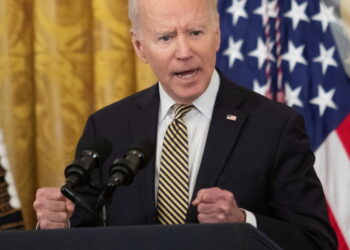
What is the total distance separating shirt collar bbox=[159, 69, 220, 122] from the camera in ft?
8.11

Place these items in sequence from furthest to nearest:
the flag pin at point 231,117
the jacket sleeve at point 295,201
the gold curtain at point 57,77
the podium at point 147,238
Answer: the gold curtain at point 57,77 → the flag pin at point 231,117 → the jacket sleeve at point 295,201 → the podium at point 147,238

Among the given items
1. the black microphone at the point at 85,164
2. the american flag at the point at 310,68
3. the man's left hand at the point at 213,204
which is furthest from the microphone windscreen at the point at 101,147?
the american flag at the point at 310,68

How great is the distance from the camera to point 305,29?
134 inches

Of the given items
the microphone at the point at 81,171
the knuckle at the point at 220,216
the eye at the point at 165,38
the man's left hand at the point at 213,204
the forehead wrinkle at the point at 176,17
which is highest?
the forehead wrinkle at the point at 176,17

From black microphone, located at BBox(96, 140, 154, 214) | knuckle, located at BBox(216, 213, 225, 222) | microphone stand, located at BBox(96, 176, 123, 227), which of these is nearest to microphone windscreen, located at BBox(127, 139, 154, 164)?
black microphone, located at BBox(96, 140, 154, 214)

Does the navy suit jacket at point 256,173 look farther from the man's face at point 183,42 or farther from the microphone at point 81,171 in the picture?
the microphone at point 81,171

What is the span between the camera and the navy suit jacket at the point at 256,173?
2.23 m

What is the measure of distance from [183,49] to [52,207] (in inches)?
25.8

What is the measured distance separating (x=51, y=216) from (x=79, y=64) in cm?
175

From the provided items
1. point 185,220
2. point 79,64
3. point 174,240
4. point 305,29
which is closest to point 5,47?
point 79,64

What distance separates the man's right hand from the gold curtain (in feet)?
5.47

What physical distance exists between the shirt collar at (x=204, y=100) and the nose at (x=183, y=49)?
0.19 m

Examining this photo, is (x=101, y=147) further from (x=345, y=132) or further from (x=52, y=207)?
(x=345, y=132)

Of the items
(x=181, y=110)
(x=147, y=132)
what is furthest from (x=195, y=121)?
(x=147, y=132)
